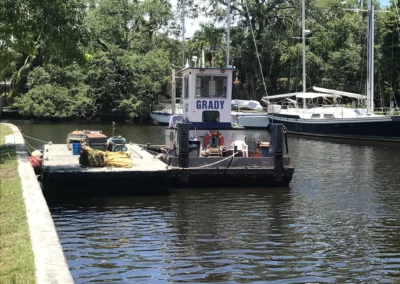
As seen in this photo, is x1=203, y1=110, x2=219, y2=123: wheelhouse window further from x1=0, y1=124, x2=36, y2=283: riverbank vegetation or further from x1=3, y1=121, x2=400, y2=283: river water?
x1=0, y1=124, x2=36, y2=283: riverbank vegetation

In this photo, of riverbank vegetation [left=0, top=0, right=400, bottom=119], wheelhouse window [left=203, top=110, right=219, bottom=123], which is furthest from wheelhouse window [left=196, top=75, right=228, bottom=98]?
riverbank vegetation [left=0, top=0, right=400, bottom=119]

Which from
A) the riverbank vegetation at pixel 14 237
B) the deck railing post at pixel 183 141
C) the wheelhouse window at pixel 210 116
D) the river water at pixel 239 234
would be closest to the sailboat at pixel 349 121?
the wheelhouse window at pixel 210 116

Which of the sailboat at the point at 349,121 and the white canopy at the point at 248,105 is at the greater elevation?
the white canopy at the point at 248,105

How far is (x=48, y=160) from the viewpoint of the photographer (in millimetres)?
16781

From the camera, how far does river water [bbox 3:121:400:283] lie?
9.12 metres

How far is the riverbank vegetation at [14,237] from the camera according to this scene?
6.57 meters

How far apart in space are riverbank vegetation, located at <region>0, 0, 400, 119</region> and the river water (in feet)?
120

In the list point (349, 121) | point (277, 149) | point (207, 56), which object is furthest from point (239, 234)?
point (207, 56)

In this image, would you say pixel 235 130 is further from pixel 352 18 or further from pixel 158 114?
pixel 352 18

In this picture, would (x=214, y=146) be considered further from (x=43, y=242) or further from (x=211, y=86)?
(x=43, y=242)

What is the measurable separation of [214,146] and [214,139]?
0.24 meters

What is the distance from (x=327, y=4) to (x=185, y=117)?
158 ft

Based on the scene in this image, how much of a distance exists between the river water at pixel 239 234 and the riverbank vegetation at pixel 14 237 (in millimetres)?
1169

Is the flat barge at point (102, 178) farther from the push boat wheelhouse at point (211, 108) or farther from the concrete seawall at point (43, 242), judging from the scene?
the push boat wheelhouse at point (211, 108)
